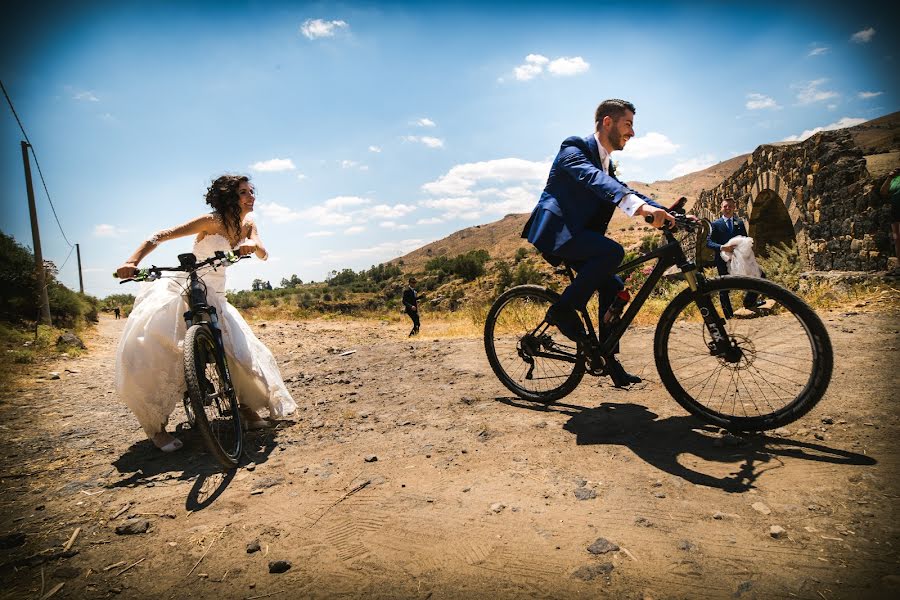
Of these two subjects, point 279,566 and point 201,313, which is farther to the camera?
point 201,313

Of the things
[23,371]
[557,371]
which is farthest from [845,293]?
[23,371]

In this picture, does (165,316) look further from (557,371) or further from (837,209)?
(837,209)

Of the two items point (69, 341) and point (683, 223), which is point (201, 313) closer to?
point (683, 223)

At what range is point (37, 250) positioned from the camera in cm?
1599

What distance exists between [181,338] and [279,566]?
2.21 meters

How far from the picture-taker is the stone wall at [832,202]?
8258mm

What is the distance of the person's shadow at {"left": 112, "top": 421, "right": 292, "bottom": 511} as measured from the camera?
8.80ft

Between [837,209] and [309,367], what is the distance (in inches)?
409

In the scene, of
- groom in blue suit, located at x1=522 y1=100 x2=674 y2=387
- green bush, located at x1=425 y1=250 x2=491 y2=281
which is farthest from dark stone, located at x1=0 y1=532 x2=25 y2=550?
green bush, located at x1=425 y1=250 x2=491 y2=281

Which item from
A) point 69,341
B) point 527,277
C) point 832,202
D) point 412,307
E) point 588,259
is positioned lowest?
point 412,307

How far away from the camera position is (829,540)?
1.67m

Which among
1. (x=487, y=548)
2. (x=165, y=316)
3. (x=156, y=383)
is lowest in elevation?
(x=487, y=548)

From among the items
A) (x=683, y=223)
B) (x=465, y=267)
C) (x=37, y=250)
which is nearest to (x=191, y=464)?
(x=683, y=223)

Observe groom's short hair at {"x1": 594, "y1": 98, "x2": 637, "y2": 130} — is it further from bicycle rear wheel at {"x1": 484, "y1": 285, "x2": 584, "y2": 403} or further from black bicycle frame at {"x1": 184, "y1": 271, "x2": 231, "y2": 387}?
black bicycle frame at {"x1": 184, "y1": 271, "x2": 231, "y2": 387}
